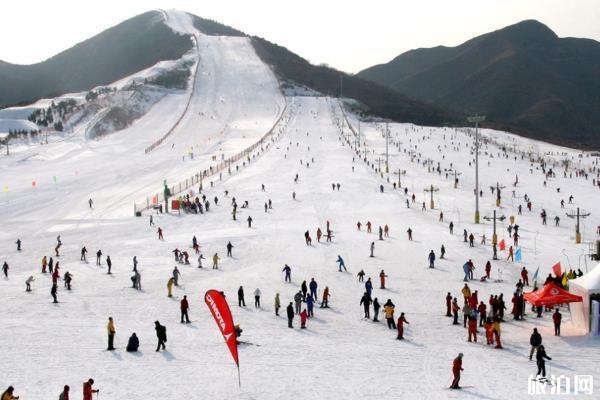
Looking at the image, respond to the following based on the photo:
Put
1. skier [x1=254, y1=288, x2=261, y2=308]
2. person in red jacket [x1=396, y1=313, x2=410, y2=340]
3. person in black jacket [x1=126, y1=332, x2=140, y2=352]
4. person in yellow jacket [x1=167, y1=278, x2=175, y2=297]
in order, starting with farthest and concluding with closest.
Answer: person in yellow jacket [x1=167, y1=278, x2=175, y2=297], skier [x1=254, y1=288, x2=261, y2=308], person in red jacket [x1=396, y1=313, x2=410, y2=340], person in black jacket [x1=126, y1=332, x2=140, y2=352]

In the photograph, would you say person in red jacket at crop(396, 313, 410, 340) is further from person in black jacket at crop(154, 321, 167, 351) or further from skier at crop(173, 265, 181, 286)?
skier at crop(173, 265, 181, 286)

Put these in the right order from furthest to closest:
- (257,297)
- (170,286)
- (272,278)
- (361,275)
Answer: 1. (272,278)
2. (361,275)
3. (170,286)
4. (257,297)

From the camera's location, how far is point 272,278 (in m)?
23.8

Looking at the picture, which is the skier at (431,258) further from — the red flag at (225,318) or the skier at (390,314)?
the red flag at (225,318)

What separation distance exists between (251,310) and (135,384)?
20.9ft

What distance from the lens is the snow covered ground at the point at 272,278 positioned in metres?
13.8

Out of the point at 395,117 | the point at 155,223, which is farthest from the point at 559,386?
the point at 395,117

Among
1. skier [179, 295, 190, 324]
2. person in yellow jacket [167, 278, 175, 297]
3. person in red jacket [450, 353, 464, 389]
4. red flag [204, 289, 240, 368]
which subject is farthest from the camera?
person in yellow jacket [167, 278, 175, 297]

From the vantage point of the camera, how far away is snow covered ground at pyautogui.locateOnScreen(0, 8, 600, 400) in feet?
45.4

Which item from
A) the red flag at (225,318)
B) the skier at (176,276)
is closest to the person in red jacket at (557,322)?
the red flag at (225,318)

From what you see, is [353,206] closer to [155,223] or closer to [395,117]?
[155,223]

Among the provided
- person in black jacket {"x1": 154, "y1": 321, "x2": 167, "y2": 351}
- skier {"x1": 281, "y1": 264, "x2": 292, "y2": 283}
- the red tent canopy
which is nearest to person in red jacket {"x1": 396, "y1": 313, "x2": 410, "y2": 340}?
the red tent canopy

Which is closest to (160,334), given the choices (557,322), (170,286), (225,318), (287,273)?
(225,318)

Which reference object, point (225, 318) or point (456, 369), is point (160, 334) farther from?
point (456, 369)
